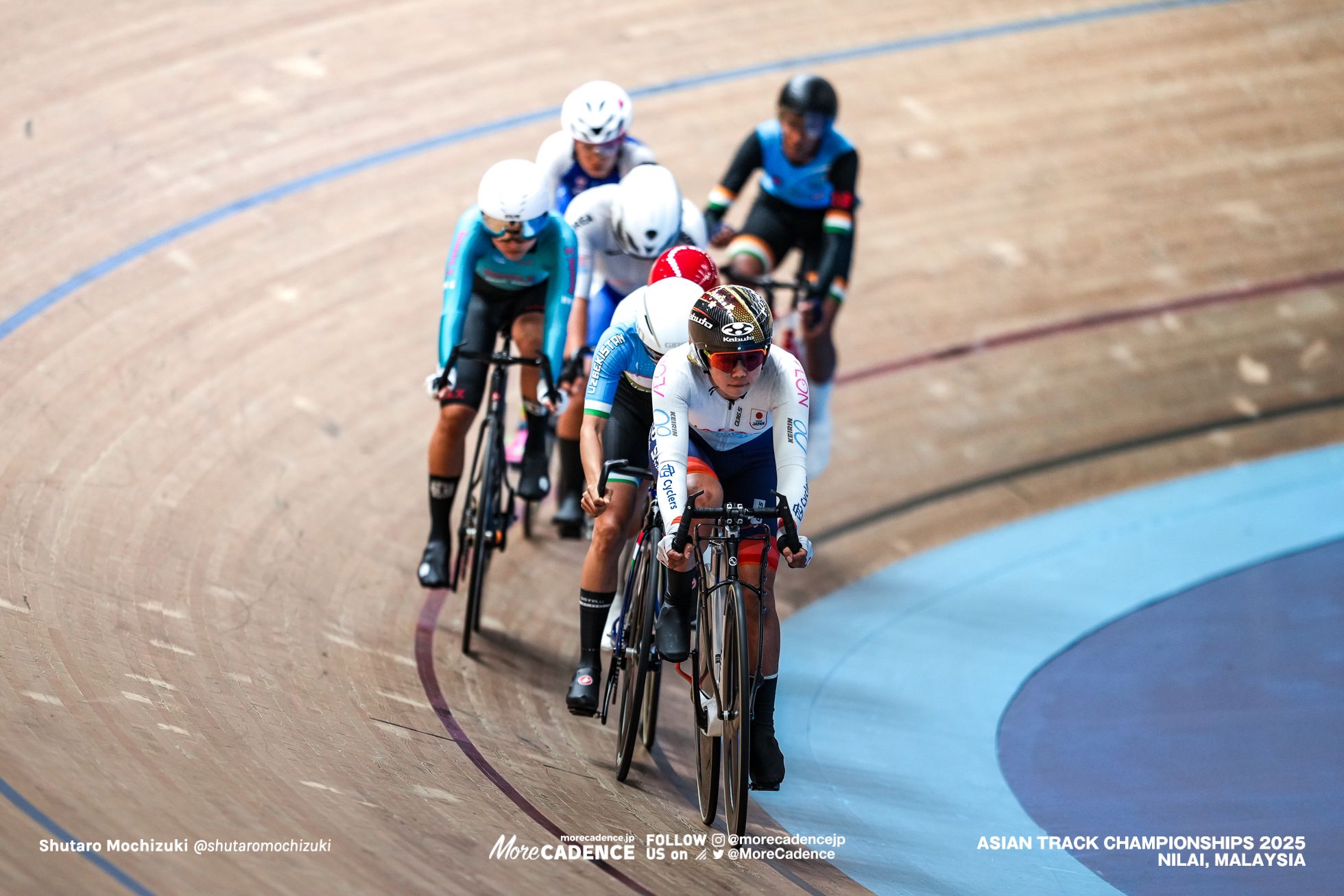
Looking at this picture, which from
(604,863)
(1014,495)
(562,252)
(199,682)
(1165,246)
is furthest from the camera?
(1165,246)

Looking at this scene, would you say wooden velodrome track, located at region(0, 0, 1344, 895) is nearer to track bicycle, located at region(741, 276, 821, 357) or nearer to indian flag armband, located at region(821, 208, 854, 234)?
track bicycle, located at region(741, 276, 821, 357)

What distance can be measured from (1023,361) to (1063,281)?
0.63 metres

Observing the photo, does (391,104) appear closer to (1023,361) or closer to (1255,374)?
(1023,361)

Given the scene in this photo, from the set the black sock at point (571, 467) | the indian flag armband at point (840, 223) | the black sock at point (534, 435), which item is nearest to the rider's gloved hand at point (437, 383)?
the black sock at point (534, 435)

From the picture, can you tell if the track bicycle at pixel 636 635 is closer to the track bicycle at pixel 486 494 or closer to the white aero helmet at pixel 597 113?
the track bicycle at pixel 486 494

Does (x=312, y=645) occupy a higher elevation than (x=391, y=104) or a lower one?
lower

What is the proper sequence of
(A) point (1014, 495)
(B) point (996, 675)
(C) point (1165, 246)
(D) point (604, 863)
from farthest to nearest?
(C) point (1165, 246)
(A) point (1014, 495)
(B) point (996, 675)
(D) point (604, 863)

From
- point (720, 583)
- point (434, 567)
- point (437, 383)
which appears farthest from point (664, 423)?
point (434, 567)

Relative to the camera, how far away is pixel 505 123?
23.4 feet

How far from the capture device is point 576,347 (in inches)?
177

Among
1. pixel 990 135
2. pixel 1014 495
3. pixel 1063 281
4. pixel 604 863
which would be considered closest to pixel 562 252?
pixel 604 863

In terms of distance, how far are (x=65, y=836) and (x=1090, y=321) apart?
5.33 metres

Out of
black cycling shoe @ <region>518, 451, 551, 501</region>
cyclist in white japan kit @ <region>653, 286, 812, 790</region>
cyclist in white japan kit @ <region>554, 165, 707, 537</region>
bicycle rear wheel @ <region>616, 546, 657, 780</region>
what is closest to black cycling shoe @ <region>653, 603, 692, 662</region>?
cyclist in white japan kit @ <region>653, 286, 812, 790</region>

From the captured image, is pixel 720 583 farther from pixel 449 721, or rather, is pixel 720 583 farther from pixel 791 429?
pixel 449 721
